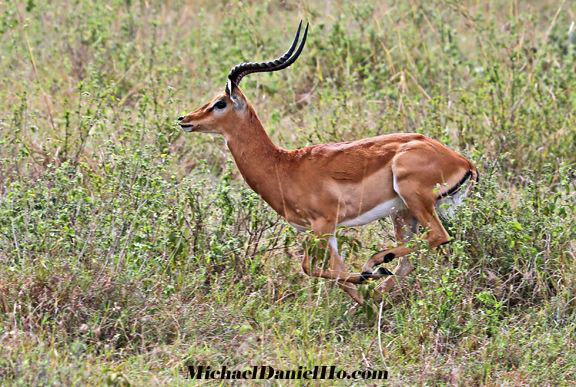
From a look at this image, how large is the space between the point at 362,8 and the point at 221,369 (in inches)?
224

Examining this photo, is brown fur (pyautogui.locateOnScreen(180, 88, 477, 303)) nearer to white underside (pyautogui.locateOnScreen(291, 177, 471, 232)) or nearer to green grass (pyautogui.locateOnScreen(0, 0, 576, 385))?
white underside (pyautogui.locateOnScreen(291, 177, 471, 232))

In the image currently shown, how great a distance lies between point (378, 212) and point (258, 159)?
738mm

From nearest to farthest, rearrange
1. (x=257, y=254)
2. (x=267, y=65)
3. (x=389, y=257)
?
(x=267, y=65) < (x=389, y=257) < (x=257, y=254)

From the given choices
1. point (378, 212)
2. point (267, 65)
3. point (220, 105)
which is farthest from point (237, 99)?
point (378, 212)

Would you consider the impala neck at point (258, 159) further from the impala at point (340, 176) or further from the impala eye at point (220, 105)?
the impala eye at point (220, 105)

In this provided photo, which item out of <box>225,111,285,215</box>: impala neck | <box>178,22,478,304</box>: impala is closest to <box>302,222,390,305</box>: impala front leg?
<box>178,22,478,304</box>: impala

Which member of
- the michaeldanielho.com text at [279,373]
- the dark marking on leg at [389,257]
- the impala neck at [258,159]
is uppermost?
the impala neck at [258,159]

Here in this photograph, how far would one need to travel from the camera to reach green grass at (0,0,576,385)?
17.3 feet

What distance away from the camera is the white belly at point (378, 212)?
19.9 ft

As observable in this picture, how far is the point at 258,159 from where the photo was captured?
6.18 meters

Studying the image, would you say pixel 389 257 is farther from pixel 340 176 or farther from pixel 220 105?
pixel 220 105

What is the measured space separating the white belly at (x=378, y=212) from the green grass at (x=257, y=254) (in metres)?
0.15

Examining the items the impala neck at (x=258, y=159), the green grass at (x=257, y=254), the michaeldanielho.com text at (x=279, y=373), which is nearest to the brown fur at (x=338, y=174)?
the impala neck at (x=258, y=159)

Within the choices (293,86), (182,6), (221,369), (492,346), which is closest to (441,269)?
(492,346)
